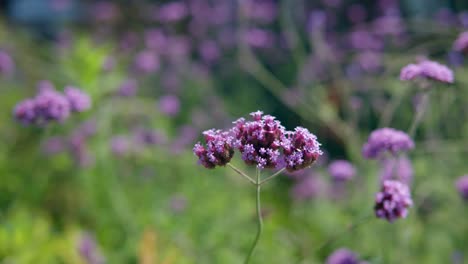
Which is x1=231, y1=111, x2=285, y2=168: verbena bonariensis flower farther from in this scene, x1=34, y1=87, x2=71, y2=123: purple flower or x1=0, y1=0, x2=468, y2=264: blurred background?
x1=34, y1=87, x2=71, y2=123: purple flower

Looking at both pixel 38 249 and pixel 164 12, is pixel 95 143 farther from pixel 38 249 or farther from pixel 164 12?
pixel 164 12

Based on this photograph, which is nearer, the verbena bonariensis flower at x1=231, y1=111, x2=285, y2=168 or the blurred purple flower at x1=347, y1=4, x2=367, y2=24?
the verbena bonariensis flower at x1=231, y1=111, x2=285, y2=168

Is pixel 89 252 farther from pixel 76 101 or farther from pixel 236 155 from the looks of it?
pixel 236 155

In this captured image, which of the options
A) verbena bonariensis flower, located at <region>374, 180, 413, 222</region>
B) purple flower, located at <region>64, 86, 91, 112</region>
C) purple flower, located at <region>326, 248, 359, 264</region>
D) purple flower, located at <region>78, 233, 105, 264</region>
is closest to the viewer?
verbena bonariensis flower, located at <region>374, 180, 413, 222</region>

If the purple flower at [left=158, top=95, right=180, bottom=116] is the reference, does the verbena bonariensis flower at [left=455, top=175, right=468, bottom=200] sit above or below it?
above

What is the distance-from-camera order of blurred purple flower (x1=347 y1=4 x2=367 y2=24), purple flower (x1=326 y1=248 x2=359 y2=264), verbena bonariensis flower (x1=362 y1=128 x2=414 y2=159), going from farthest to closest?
1. blurred purple flower (x1=347 y1=4 x2=367 y2=24)
2. purple flower (x1=326 y1=248 x2=359 y2=264)
3. verbena bonariensis flower (x1=362 y1=128 x2=414 y2=159)

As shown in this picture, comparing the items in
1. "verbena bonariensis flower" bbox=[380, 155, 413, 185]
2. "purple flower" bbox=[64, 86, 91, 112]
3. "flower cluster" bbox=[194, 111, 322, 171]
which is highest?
"flower cluster" bbox=[194, 111, 322, 171]

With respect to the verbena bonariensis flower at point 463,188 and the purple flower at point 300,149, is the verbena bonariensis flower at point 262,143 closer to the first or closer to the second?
the purple flower at point 300,149

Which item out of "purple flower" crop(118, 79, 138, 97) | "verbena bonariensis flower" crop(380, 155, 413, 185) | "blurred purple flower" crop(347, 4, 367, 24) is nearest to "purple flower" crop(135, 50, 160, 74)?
"purple flower" crop(118, 79, 138, 97)
